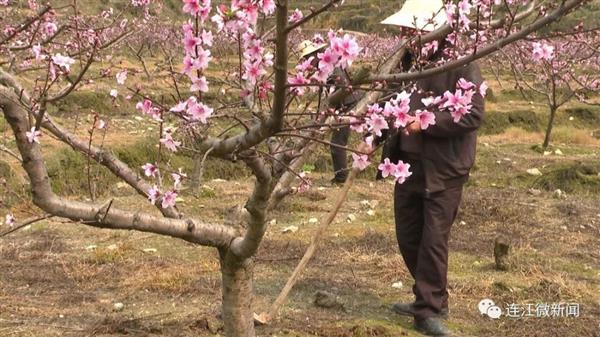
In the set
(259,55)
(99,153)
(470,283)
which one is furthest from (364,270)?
(259,55)

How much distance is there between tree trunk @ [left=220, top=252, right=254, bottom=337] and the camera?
11.7 feet

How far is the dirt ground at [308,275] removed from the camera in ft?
16.1

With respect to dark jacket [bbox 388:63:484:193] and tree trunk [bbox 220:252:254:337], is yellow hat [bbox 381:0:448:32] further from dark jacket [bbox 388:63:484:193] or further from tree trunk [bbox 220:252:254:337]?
tree trunk [bbox 220:252:254:337]

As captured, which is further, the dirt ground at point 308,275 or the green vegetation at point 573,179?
the green vegetation at point 573,179

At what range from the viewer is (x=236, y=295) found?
362 cm

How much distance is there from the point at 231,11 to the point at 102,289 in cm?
422

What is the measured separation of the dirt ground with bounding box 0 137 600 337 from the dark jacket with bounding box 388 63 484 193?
108 centimetres

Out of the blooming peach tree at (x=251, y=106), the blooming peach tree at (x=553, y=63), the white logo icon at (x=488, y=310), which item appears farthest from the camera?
the white logo icon at (x=488, y=310)

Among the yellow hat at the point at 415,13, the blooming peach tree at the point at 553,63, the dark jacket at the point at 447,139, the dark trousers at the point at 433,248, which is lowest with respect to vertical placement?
the dark trousers at the point at 433,248

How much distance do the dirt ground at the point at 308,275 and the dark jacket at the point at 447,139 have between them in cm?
108

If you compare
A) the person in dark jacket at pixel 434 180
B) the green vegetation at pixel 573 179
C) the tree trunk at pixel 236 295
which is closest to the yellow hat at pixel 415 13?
the person in dark jacket at pixel 434 180

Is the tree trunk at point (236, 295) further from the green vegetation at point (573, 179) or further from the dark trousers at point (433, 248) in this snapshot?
the green vegetation at point (573, 179)

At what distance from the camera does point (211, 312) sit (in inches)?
197

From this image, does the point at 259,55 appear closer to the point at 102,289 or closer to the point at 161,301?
the point at 161,301
